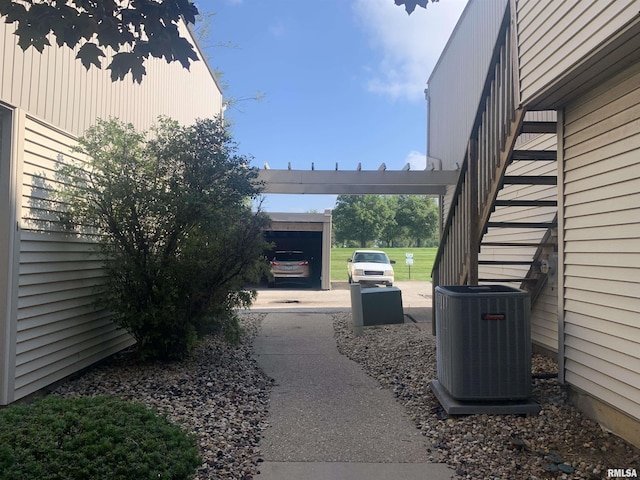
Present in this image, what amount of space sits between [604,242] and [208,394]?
3937 millimetres

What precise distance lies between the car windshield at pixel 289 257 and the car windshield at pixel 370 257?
2.16m

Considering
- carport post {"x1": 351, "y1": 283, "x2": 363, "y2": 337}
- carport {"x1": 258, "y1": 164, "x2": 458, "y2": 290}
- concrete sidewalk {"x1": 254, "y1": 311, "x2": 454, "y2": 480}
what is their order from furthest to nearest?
carport {"x1": 258, "y1": 164, "x2": 458, "y2": 290}
carport post {"x1": 351, "y1": 283, "x2": 363, "y2": 337}
concrete sidewalk {"x1": 254, "y1": 311, "x2": 454, "y2": 480}

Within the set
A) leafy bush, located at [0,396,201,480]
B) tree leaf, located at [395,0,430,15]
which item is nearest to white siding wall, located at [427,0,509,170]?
tree leaf, located at [395,0,430,15]

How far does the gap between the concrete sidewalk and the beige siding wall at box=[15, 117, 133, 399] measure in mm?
2259

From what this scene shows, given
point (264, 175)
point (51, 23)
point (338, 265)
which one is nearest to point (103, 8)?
point (51, 23)

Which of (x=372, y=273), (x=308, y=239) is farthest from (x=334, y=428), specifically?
(x=308, y=239)

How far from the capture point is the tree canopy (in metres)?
3.05

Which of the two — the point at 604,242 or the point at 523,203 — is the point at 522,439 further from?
the point at 523,203

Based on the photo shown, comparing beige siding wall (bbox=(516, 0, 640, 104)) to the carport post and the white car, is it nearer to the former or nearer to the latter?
the carport post

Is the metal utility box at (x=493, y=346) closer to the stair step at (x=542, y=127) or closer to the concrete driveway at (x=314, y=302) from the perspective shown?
the stair step at (x=542, y=127)

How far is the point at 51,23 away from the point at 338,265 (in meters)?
33.8

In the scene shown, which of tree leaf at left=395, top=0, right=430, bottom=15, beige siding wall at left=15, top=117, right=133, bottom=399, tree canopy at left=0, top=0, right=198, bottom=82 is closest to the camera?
tree canopy at left=0, top=0, right=198, bottom=82

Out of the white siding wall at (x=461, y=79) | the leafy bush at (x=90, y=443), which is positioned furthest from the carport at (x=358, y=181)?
the leafy bush at (x=90, y=443)

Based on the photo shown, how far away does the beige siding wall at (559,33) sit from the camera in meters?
3.28
